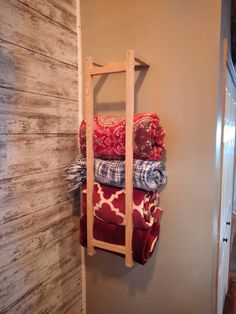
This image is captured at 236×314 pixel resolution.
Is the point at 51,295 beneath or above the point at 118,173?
beneath

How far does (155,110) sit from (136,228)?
55 centimetres

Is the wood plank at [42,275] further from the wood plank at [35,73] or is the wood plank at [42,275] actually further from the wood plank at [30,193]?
the wood plank at [35,73]

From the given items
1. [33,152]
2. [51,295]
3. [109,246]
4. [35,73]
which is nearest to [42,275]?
[51,295]

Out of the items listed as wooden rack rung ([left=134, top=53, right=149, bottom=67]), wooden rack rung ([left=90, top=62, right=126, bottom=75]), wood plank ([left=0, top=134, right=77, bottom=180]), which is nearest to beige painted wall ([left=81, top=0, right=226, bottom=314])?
wooden rack rung ([left=134, top=53, right=149, bottom=67])

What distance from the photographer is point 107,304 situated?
145 centimetres

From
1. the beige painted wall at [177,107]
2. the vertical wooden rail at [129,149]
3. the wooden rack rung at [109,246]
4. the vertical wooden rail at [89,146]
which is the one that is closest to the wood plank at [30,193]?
the vertical wooden rail at [89,146]

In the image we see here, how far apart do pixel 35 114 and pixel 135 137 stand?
0.44 metres

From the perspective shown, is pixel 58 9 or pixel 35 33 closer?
pixel 35 33

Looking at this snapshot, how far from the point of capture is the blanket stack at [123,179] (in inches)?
42.7

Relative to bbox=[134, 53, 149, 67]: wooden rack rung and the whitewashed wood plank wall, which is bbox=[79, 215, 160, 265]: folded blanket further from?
bbox=[134, 53, 149, 67]: wooden rack rung

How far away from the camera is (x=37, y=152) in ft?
3.68

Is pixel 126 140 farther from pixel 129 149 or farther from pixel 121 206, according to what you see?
pixel 121 206

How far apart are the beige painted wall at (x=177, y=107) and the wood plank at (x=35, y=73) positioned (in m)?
0.18

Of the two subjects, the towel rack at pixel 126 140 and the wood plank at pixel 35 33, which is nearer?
the wood plank at pixel 35 33
